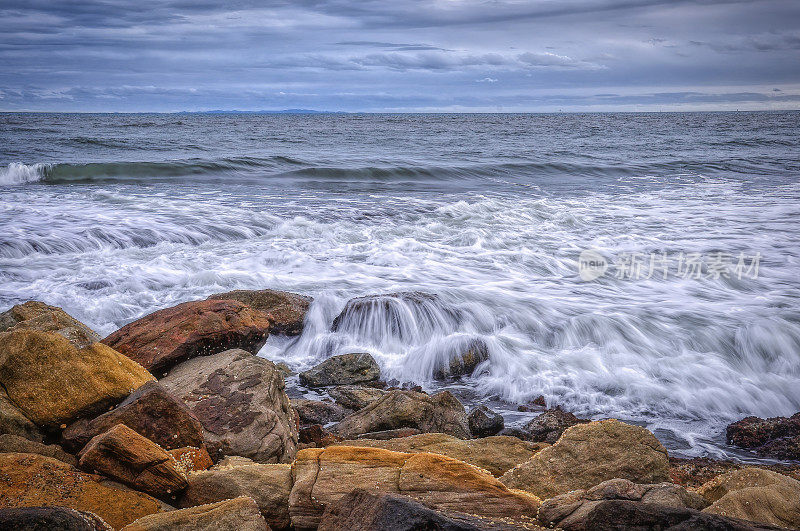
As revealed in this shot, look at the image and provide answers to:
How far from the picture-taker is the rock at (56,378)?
3646mm

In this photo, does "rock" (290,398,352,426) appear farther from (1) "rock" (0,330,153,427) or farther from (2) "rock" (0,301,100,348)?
(2) "rock" (0,301,100,348)

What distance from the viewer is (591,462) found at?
3.69 metres

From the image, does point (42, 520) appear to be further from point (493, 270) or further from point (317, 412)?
point (493, 270)

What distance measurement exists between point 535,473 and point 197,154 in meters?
27.7

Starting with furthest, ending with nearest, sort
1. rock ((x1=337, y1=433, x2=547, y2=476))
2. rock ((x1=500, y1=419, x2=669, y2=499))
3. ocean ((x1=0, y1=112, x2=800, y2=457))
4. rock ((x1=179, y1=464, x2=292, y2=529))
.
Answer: ocean ((x1=0, y1=112, x2=800, y2=457))
rock ((x1=337, y1=433, x2=547, y2=476))
rock ((x1=500, y1=419, x2=669, y2=499))
rock ((x1=179, y1=464, x2=292, y2=529))

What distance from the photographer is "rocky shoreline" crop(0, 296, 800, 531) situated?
8.38ft

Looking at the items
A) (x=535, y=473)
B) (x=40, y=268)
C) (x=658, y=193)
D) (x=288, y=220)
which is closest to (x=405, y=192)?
(x=288, y=220)

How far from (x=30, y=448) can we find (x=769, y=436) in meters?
5.44

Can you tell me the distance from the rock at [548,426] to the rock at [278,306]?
3.20m

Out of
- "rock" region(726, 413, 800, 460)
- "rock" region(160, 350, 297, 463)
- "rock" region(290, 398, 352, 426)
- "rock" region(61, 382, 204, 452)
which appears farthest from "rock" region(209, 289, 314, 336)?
"rock" region(726, 413, 800, 460)

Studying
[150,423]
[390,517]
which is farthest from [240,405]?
[390,517]

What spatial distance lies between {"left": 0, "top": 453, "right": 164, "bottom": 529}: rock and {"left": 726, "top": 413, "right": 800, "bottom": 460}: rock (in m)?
4.58

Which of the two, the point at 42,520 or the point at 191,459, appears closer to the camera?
the point at 42,520

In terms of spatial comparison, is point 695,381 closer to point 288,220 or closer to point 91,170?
point 288,220
